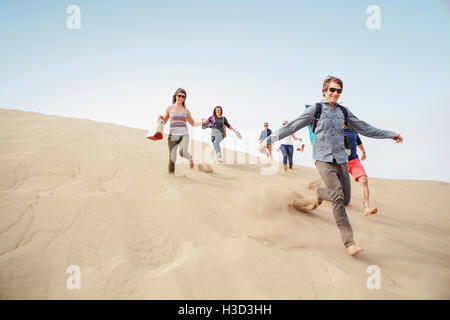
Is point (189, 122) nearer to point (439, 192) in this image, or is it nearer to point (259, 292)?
point (259, 292)


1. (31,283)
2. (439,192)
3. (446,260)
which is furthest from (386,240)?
(439,192)

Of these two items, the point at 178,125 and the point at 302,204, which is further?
the point at 178,125

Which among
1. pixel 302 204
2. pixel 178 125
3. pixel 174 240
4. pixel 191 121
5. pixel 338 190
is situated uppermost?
pixel 191 121

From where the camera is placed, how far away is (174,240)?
2979 millimetres

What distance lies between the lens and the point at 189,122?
5.92 meters

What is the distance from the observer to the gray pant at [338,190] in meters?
3.06

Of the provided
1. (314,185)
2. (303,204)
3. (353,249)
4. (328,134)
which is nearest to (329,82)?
(328,134)

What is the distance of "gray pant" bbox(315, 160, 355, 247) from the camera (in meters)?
3.06

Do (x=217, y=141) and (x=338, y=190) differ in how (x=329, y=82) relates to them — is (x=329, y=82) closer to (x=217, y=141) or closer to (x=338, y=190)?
(x=338, y=190)

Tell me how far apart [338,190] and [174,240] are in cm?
194

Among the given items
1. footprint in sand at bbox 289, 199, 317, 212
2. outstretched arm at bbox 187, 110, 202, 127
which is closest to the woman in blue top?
outstretched arm at bbox 187, 110, 202, 127

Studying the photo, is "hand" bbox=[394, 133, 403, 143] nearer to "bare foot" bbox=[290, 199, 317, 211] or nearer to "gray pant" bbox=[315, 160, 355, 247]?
"gray pant" bbox=[315, 160, 355, 247]

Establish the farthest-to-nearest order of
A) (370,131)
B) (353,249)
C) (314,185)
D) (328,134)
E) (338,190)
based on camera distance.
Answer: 1. (314,185)
2. (370,131)
3. (328,134)
4. (338,190)
5. (353,249)
